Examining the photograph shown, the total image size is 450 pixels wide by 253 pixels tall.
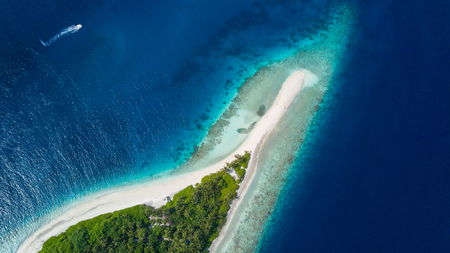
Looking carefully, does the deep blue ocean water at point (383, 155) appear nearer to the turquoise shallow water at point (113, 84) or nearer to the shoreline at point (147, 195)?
the shoreline at point (147, 195)

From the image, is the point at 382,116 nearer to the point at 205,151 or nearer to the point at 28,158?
the point at 205,151

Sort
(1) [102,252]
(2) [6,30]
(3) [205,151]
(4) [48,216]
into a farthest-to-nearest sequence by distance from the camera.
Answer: (2) [6,30]
(3) [205,151]
(4) [48,216]
(1) [102,252]

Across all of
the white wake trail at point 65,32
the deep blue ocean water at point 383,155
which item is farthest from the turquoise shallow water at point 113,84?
the deep blue ocean water at point 383,155

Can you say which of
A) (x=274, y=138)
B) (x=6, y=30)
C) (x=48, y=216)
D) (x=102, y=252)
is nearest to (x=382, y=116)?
(x=274, y=138)

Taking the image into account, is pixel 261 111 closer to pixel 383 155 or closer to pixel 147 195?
pixel 383 155

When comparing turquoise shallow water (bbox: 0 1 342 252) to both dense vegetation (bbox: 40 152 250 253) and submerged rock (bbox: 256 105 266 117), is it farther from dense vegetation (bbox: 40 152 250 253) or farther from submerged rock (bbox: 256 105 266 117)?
submerged rock (bbox: 256 105 266 117)
